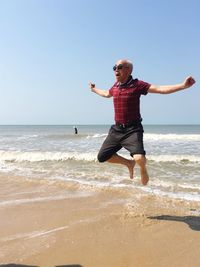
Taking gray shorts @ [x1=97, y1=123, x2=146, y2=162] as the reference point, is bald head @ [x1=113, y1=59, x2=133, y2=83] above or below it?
above

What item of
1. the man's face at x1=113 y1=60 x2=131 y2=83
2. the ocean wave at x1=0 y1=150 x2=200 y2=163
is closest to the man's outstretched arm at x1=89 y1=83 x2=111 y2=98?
the man's face at x1=113 y1=60 x2=131 y2=83

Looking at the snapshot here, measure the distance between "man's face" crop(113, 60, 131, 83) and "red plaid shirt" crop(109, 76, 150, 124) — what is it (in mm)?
88

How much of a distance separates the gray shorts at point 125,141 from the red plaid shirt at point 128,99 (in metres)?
0.16

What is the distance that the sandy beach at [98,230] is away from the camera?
3762 millimetres

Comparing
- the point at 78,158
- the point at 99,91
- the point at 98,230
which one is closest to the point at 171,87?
the point at 99,91

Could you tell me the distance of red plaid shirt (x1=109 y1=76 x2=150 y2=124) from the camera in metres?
5.41

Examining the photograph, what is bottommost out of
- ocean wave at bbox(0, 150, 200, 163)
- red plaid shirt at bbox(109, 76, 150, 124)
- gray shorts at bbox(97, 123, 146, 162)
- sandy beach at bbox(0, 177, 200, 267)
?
ocean wave at bbox(0, 150, 200, 163)

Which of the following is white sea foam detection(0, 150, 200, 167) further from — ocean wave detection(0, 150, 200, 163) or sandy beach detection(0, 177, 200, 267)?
sandy beach detection(0, 177, 200, 267)

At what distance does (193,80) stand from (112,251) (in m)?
2.49

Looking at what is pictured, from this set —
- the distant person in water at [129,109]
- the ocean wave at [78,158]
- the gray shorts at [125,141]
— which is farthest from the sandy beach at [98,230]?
the ocean wave at [78,158]

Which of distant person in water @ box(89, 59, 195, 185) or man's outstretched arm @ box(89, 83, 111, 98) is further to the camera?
man's outstretched arm @ box(89, 83, 111, 98)

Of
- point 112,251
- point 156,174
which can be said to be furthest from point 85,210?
point 156,174

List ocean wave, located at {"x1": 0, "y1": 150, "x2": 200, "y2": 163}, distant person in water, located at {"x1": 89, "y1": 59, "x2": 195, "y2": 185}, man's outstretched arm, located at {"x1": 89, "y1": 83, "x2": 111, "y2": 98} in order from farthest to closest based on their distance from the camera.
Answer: ocean wave, located at {"x1": 0, "y1": 150, "x2": 200, "y2": 163}, man's outstretched arm, located at {"x1": 89, "y1": 83, "x2": 111, "y2": 98}, distant person in water, located at {"x1": 89, "y1": 59, "x2": 195, "y2": 185}

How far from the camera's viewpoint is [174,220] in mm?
5066
